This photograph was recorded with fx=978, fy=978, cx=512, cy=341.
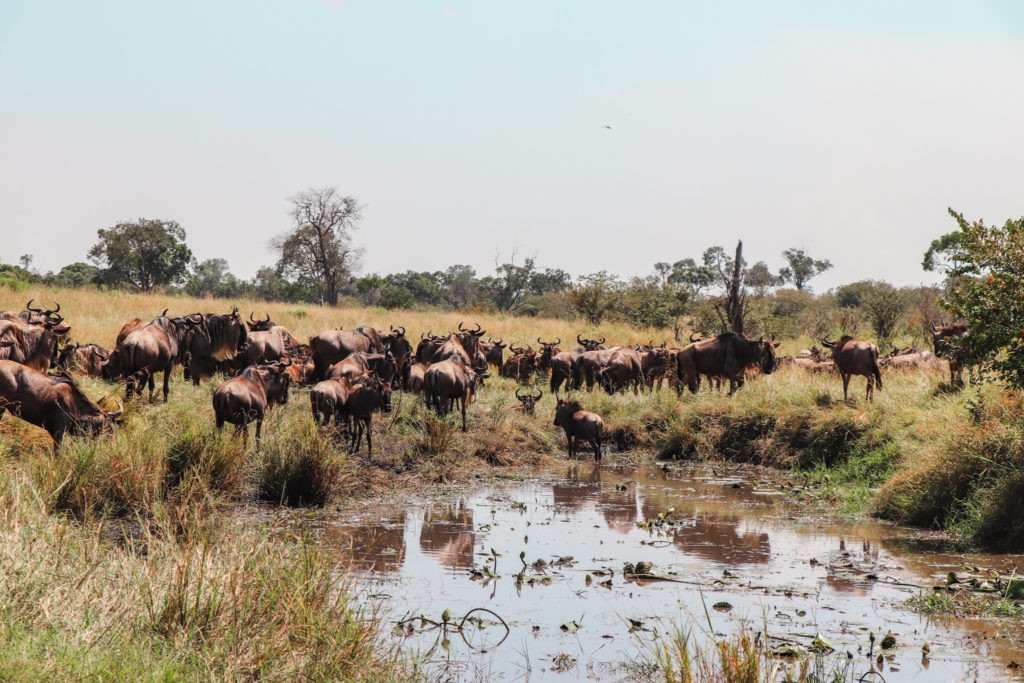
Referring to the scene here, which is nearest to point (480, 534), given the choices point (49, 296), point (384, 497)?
point (384, 497)

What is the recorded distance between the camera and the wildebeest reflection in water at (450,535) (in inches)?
351

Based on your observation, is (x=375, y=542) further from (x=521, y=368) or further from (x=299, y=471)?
(x=521, y=368)

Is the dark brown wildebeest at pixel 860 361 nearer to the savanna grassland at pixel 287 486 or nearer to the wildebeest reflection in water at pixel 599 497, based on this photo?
the savanna grassland at pixel 287 486

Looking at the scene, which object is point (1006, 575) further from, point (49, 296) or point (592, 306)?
point (592, 306)

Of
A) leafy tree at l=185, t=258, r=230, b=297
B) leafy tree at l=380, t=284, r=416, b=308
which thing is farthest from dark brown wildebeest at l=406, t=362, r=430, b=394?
leafy tree at l=185, t=258, r=230, b=297

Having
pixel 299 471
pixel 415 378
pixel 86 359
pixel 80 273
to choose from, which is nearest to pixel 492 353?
pixel 415 378

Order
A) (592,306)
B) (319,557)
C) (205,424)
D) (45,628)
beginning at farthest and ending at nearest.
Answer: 1. (592,306)
2. (205,424)
3. (319,557)
4. (45,628)

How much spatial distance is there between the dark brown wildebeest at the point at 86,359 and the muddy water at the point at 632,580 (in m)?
7.72

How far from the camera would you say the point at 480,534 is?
10.0 metres

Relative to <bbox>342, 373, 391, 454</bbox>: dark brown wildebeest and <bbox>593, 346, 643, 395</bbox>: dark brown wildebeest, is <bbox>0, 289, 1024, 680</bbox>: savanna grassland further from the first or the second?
<bbox>593, 346, 643, 395</bbox>: dark brown wildebeest

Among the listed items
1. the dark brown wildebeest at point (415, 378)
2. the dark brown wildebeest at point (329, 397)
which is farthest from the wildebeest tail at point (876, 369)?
the dark brown wildebeest at point (329, 397)

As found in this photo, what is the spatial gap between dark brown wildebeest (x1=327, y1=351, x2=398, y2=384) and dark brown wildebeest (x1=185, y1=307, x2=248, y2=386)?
3.29 m

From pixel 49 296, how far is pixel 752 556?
2487cm

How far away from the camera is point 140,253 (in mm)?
59125
